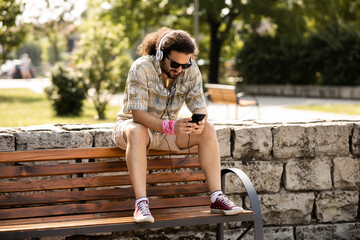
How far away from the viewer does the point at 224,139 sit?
A: 4.54 metres

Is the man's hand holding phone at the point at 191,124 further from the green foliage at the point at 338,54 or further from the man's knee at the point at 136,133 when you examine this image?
the green foliage at the point at 338,54

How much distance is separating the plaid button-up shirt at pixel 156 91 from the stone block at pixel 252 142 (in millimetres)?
623

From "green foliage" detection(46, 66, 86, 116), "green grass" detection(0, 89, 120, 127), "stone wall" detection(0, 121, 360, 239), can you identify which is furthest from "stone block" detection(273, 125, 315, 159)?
"green foliage" detection(46, 66, 86, 116)

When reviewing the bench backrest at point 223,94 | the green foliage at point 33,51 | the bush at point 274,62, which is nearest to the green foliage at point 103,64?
the bench backrest at point 223,94

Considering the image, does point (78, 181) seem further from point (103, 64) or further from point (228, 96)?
point (103, 64)

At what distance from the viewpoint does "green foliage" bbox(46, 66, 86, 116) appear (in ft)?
42.3

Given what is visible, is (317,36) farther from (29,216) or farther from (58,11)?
(29,216)

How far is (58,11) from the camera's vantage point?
2806cm

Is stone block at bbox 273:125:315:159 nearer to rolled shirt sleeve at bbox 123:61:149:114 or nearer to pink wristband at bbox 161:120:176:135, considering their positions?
pink wristband at bbox 161:120:176:135

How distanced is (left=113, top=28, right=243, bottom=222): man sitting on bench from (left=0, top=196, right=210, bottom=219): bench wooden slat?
266mm

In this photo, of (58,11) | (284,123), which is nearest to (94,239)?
(284,123)

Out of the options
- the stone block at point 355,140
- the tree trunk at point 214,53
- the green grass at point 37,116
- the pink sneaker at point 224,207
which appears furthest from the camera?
the tree trunk at point 214,53

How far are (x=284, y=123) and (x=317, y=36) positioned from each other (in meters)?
16.2

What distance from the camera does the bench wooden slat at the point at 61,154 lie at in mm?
3758
